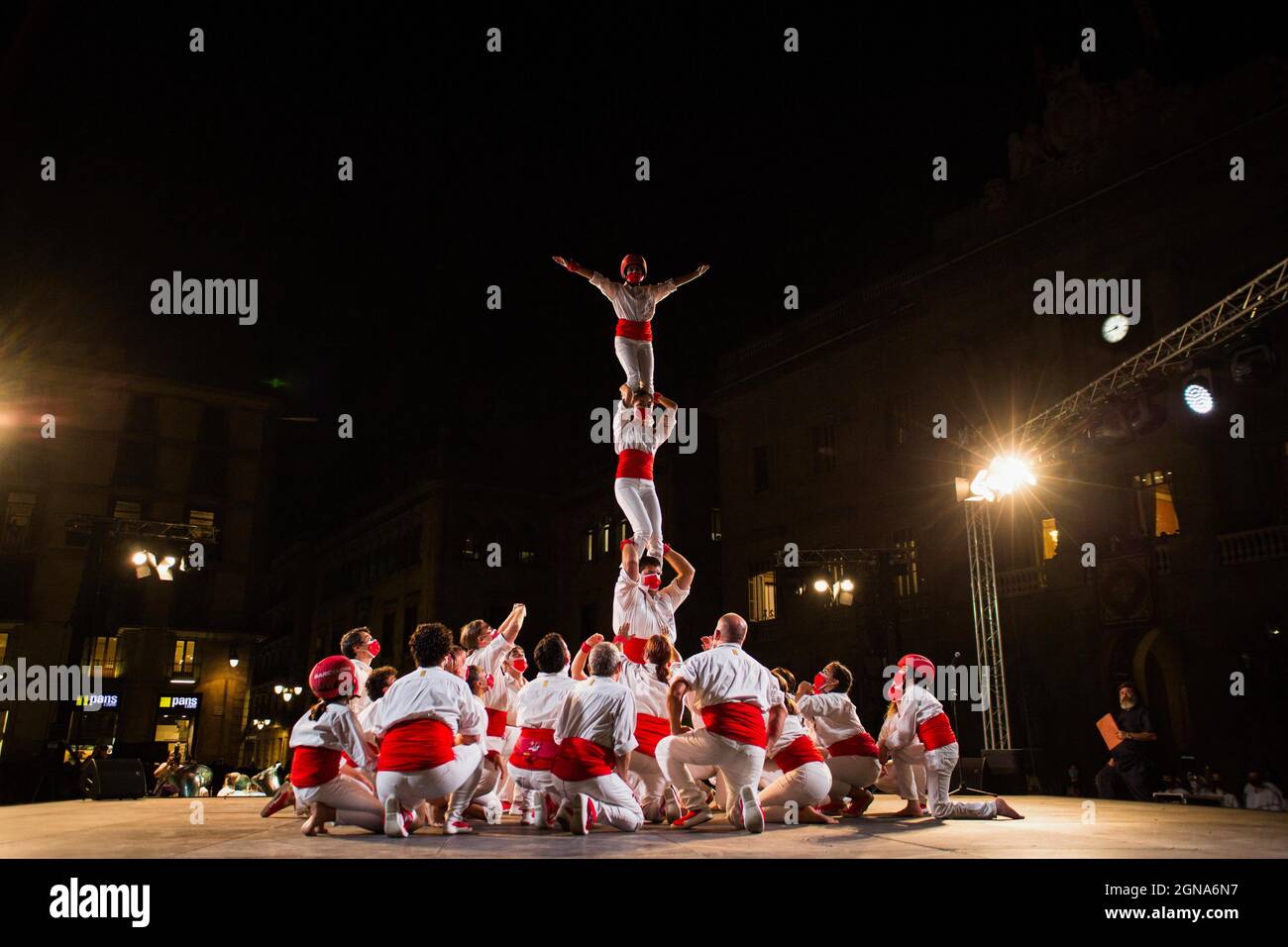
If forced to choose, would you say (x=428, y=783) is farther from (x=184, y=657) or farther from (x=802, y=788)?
(x=184, y=657)

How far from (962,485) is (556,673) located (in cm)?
933

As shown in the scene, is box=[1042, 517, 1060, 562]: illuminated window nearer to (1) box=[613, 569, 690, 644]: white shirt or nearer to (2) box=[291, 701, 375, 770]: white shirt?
(1) box=[613, 569, 690, 644]: white shirt

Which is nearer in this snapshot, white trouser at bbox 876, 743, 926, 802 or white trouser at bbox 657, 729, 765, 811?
white trouser at bbox 657, 729, 765, 811

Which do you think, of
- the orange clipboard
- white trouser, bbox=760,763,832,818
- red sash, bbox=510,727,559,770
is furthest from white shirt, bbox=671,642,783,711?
the orange clipboard

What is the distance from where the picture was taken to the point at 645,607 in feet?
29.0

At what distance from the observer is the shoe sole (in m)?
6.40

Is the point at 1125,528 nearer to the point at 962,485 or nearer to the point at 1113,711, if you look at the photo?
the point at 1113,711

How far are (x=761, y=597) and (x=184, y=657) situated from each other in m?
21.2

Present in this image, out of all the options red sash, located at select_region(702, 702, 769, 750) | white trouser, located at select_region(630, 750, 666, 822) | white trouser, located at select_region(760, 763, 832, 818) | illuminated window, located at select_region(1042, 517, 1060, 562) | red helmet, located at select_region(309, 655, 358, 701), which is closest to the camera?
red helmet, located at select_region(309, 655, 358, 701)

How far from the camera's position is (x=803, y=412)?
25203mm

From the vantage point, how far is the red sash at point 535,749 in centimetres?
706

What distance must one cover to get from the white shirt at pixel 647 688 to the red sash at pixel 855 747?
168 centimetres

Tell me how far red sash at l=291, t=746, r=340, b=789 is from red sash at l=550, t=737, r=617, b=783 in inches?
59.6

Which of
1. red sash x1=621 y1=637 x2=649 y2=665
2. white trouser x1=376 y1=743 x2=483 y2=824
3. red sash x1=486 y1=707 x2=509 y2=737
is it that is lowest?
white trouser x1=376 y1=743 x2=483 y2=824
